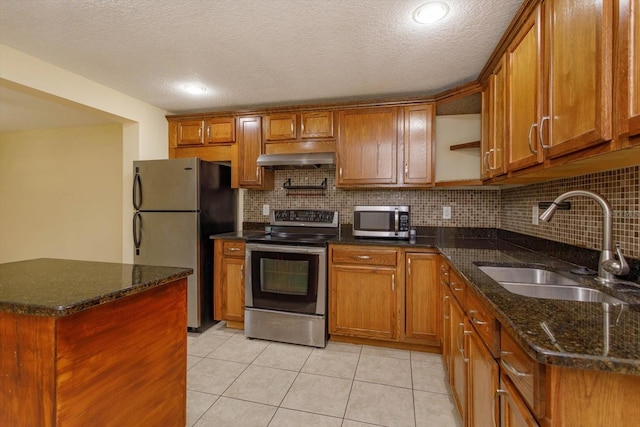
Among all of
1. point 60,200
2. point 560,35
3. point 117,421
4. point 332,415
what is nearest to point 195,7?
point 560,35

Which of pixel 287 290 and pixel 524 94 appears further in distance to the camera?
pixel 287 290

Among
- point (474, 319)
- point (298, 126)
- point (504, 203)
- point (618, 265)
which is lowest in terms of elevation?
point (474, 319)

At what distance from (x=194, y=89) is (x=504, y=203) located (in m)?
3.04

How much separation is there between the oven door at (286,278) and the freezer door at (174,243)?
51cm

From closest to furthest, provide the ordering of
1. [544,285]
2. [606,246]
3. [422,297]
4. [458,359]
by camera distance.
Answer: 1. [606,246]
2. [544,285]
3. [458,359]
4. [422,297]

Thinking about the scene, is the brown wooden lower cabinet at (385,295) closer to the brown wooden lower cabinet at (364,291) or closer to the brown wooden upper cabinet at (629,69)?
the brown wooden lower cabinet at (364,291)

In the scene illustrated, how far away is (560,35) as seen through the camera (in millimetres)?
1166

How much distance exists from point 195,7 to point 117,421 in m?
1.97

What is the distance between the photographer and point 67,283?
3.81ft

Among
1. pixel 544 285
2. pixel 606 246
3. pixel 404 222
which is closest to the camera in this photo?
pixel 606 246

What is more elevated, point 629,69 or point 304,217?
point 629,69

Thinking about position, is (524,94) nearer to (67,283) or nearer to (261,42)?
(261,42)

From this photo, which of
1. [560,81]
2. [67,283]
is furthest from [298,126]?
[67,283]

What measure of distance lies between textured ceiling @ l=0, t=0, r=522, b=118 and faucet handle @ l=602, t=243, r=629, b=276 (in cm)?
133
